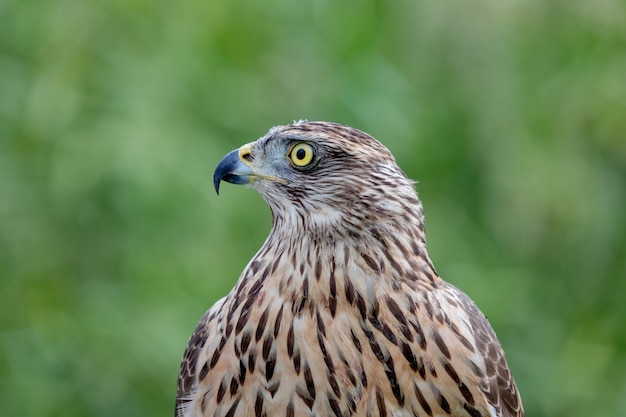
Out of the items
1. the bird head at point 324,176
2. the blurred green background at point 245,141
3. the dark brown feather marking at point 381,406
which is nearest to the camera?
the dark brown feather marking at point 381,406

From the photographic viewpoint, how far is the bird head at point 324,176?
3244mm

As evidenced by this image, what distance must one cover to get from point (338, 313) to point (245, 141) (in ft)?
8.08

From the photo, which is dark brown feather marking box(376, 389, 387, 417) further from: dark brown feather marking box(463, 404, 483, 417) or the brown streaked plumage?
dark brown feather marking box(463, 404, 483, 417)

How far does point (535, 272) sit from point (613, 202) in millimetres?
692

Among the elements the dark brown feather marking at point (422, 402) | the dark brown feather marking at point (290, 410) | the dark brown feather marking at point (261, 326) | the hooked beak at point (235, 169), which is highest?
the hooked beak at point (235, 169)

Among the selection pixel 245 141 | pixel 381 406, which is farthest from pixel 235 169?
pixel 245 141

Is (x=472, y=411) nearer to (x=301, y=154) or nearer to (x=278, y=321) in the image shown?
(x=278, y=321)

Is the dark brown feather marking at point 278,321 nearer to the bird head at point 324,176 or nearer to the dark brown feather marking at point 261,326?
the dark brown feather marking at point 261,326

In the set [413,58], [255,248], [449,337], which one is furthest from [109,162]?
[449,337]

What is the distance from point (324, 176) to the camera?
329 centimetres

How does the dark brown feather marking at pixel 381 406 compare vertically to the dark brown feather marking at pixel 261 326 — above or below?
below

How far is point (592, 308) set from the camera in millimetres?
6168

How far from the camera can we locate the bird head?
324 cm

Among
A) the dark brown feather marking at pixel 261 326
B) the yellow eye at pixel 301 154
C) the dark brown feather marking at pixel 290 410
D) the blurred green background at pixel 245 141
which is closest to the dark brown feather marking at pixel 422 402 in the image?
the dark brown feather marking at pixel 290 410
